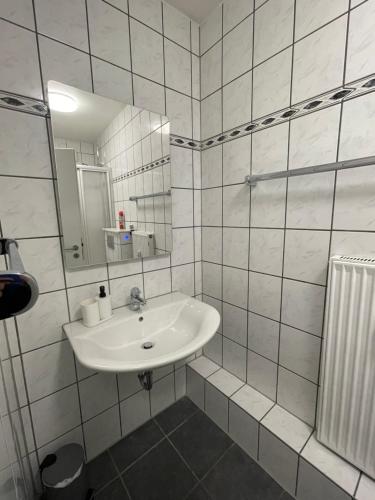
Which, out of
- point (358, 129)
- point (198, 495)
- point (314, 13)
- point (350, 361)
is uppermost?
point (314, 13)

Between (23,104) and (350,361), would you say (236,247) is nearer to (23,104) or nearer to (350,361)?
(350,361)

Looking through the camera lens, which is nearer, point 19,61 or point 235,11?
point 19,61

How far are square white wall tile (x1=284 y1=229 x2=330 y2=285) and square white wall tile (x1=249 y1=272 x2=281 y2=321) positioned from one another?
10 cm

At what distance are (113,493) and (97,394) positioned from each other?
1.39ft

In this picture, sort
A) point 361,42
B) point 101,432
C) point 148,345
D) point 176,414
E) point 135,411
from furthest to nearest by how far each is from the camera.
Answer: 1. point 176,414
2. point 135,411
3. point 101,432
4. point 148,345
5. point 361,42

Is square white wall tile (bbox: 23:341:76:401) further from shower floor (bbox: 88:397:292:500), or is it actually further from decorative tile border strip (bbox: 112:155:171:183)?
decorative tile border strip (bbox: 112:155:171:183)

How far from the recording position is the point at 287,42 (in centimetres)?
95

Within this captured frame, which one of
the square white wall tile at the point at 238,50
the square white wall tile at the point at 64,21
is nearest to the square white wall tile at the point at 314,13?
the square white wall tile at the point at 238,50

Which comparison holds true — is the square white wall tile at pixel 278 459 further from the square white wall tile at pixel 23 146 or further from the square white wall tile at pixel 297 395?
the square white wall tile at pixel 23 146

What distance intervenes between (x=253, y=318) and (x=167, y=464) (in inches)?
34.7

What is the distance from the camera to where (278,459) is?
3.48 ft

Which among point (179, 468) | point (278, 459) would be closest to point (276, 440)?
point (278, 459)

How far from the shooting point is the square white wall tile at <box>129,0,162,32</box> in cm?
107

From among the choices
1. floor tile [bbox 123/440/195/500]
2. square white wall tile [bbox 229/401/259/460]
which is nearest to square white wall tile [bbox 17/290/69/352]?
floor tile [bbox 123/440/195/500]
